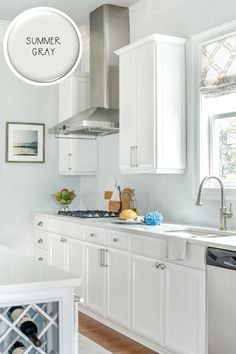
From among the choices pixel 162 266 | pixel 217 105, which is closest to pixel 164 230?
pixel 162 266

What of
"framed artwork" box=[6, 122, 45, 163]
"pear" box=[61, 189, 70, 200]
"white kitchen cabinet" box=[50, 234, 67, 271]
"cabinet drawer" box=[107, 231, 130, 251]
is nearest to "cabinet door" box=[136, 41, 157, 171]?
"cabinet drawer" box=[107, 231, 130, 251]

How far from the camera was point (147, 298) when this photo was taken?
3.73 m

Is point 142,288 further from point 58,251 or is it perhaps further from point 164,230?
point 58,251

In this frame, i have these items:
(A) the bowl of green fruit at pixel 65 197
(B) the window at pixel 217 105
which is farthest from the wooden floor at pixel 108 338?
(A) the bowl of green fruit at pixel 65 197

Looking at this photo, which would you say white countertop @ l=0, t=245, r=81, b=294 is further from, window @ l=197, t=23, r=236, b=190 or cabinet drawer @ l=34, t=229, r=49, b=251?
cabinet drawer @ l=34, t=229, r=49, b=251

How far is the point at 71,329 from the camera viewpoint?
203 centimetres

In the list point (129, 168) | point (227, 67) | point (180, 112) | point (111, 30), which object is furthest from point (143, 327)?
point (111, 30)

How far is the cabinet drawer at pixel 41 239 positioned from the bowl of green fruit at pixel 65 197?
43 cm

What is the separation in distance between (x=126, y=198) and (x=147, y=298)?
153 cm

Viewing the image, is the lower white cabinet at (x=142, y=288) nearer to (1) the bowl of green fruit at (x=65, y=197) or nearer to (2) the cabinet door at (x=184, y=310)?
(2) the cabinet door at (x=184, y=310)

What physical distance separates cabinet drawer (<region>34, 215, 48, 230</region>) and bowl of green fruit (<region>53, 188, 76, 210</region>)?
32 centimetres

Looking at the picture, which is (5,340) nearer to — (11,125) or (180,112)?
(180,112)

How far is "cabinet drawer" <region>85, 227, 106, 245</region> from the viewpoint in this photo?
14.4 feet

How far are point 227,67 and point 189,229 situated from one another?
1269mm
